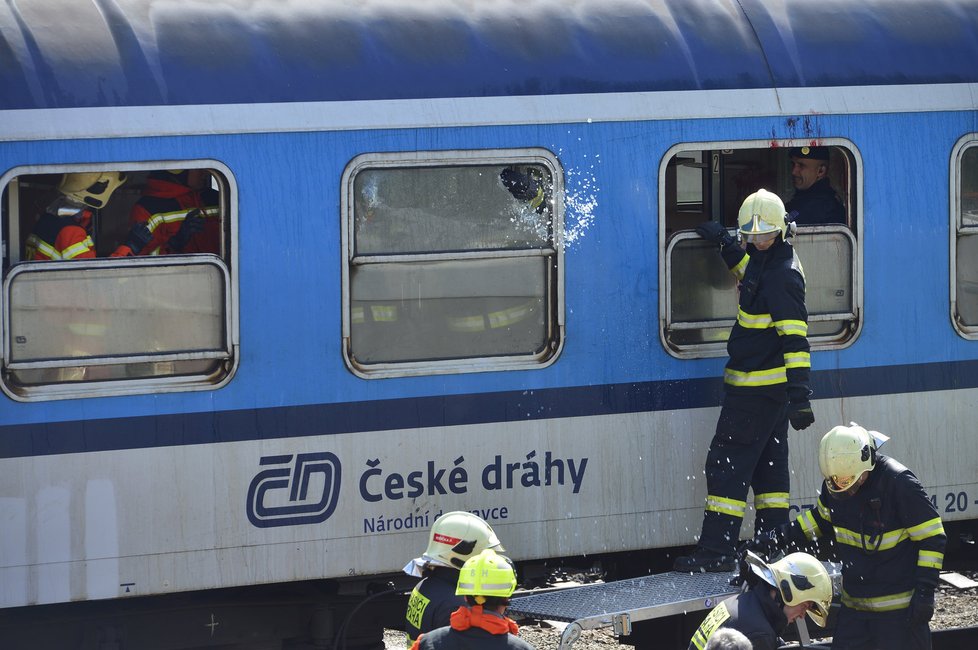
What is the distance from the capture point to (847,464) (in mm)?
5535

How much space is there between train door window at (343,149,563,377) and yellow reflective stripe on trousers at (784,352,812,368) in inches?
40.4

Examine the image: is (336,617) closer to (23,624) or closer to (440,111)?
(23,624)

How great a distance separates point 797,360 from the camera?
6.05 metres

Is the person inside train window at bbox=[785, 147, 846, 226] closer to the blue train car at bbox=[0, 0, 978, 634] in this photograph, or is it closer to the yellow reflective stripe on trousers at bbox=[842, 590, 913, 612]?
the blue train car at bbox=[0, 0, 978, 634]

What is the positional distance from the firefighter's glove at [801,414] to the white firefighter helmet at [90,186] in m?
3.08

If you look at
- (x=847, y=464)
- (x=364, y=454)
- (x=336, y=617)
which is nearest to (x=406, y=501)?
(x=364, y=454)

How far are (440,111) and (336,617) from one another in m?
2.45

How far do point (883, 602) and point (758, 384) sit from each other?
1.11 metres

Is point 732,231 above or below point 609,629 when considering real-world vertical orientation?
above

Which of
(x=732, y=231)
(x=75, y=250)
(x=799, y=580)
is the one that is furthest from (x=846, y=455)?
(x=75, y=250)

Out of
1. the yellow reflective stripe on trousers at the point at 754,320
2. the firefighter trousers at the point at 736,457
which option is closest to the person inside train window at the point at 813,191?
the yellow reflective stripe on trousers at the point at 754,320

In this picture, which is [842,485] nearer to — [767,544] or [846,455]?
[846,455]

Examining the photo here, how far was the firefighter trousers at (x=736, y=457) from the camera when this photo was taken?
6.29 meters

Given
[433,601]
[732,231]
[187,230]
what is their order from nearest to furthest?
[433,601]
[187,230]
[732,231]
